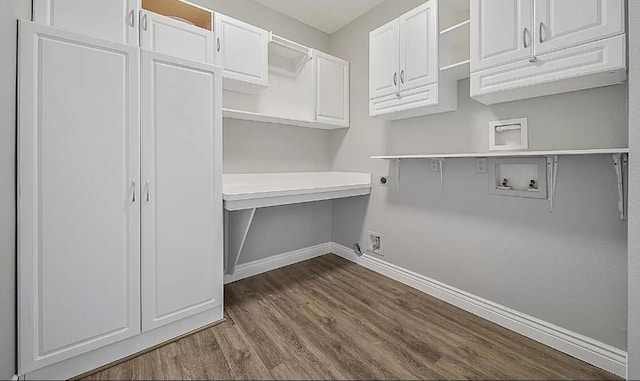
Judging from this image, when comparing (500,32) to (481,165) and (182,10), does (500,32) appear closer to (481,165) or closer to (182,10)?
(481,165)

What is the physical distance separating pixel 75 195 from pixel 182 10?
1.57 meters

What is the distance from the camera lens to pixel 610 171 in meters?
1.47

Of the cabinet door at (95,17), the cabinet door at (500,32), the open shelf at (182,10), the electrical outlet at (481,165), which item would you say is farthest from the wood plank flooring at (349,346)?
the open shelf at (182,10)

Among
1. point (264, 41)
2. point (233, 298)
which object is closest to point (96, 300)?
point (233, 298)

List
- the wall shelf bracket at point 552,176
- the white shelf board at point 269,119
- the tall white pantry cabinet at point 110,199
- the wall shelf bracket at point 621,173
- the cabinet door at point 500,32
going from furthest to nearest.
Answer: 1. the white shelf board at point 269,119
2. the wall shelf bracket at point 552,176
3. the cabinet door at point 500,32
4. the wall shelf bracket at point 621,173
5. the tall white pantry cabinet at point 110,199

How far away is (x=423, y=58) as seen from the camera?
2.05 meters

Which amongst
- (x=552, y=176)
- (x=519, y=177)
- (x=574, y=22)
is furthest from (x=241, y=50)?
(x=552, y=176)

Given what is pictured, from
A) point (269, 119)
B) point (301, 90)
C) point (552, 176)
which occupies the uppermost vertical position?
point (301, 90)

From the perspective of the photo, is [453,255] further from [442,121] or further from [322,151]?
[322,151]

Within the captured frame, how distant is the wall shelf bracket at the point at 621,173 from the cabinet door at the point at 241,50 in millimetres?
2371

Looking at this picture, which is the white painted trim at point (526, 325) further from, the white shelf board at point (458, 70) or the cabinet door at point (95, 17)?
the cabinet door at point (95, 17)

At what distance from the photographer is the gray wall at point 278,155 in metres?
2.60

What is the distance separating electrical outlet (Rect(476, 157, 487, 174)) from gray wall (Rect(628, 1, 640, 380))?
30.0 inches

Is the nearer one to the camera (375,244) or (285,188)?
(285,188)
